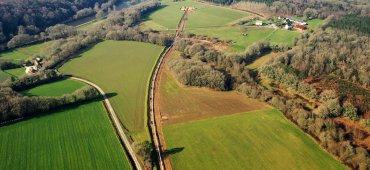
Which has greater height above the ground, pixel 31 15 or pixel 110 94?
pixel 31 15

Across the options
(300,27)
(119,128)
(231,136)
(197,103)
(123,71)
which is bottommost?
(231,136)

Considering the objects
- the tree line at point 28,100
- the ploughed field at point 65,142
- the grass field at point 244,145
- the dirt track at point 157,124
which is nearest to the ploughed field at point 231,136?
the grass field at point 244,145

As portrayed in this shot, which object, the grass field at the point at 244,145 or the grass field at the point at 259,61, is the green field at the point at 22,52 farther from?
the grass field at the point at 259,61

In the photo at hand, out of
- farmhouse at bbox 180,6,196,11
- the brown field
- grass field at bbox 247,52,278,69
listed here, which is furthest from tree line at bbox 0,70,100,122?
farmhouse at bbox 180,6,196,11

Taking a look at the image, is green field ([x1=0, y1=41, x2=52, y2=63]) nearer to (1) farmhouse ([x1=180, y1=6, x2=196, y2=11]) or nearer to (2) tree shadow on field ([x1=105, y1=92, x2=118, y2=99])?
(2) tree shadow on field ([x1=105, y1=92, x2=118, y2=99])

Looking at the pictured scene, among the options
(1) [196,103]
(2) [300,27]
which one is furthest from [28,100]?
(2) [300,27]

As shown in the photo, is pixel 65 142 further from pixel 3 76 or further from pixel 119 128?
pixel 3 76

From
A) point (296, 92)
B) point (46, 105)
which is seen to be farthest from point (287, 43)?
point (46, 105)
